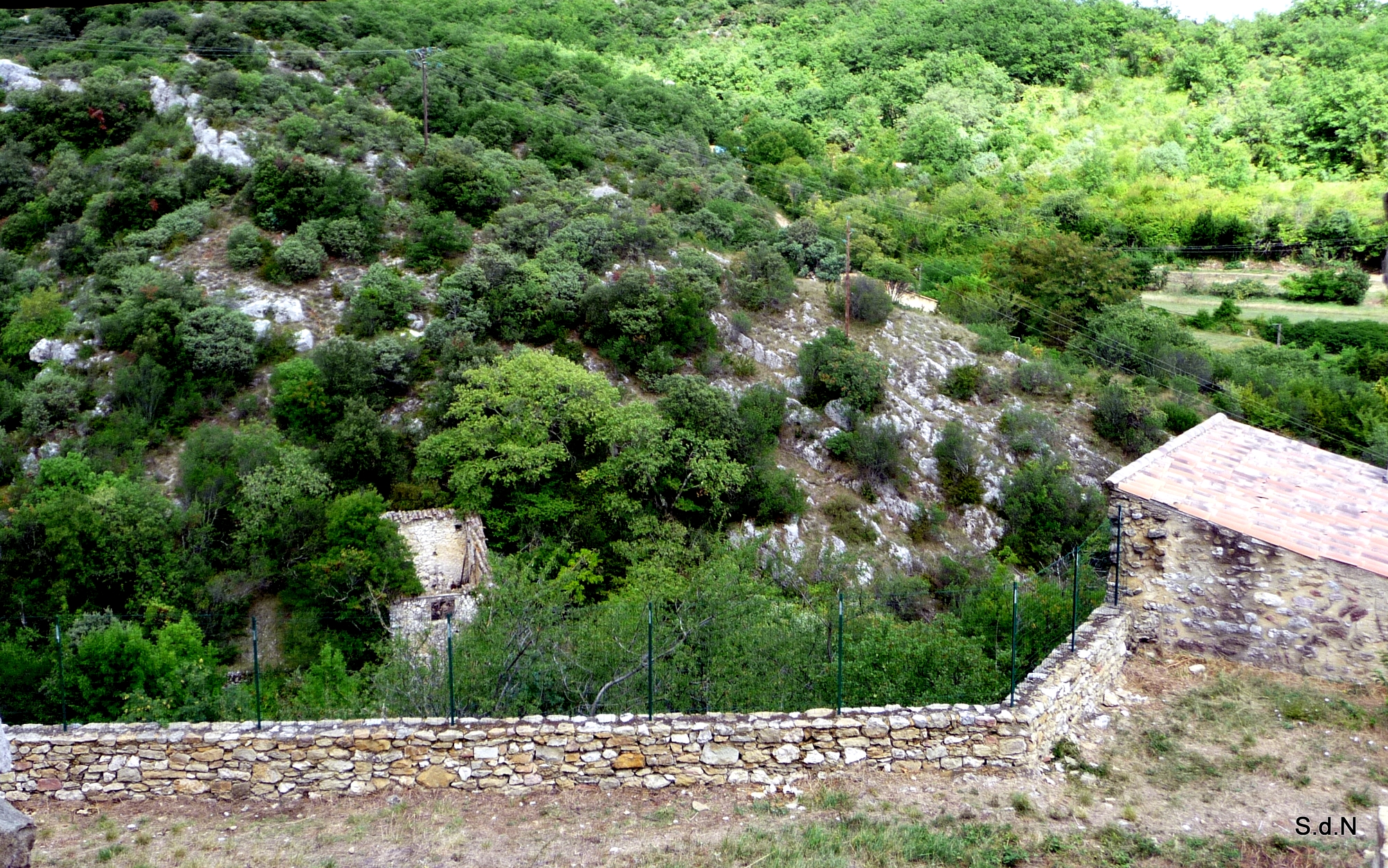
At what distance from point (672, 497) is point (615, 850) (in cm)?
1490

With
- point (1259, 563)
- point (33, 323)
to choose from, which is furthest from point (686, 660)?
point (33, 323)

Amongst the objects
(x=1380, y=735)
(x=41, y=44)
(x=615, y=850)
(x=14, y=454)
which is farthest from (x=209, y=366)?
(x=41, y=44)

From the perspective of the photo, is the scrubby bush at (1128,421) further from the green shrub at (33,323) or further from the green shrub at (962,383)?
the green shrub at (33,323)

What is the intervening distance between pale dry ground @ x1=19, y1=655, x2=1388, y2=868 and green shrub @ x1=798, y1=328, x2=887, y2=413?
17014mm

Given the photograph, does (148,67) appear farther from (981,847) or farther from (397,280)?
(981,847)

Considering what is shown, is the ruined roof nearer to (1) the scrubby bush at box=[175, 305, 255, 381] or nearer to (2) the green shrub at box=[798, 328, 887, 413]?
(2) the green shrub at box=[798, 328, 887, 413]

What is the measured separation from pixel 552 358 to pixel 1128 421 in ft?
52.5

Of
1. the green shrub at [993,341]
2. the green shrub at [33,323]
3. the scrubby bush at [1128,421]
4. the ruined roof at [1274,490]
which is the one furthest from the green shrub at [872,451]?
the green shrub at [33,323]

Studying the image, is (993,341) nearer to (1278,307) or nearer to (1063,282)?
(1063,282)

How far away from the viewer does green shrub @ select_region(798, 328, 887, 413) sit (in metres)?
26.3

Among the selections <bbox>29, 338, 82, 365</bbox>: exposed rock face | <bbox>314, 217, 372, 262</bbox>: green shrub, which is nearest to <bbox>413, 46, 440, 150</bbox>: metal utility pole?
<bbox>314, 217, 372, 262</bbox>: green shrub

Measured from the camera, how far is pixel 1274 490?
490 inches

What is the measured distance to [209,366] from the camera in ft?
80.2

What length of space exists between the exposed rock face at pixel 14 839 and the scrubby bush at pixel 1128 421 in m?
27.4
